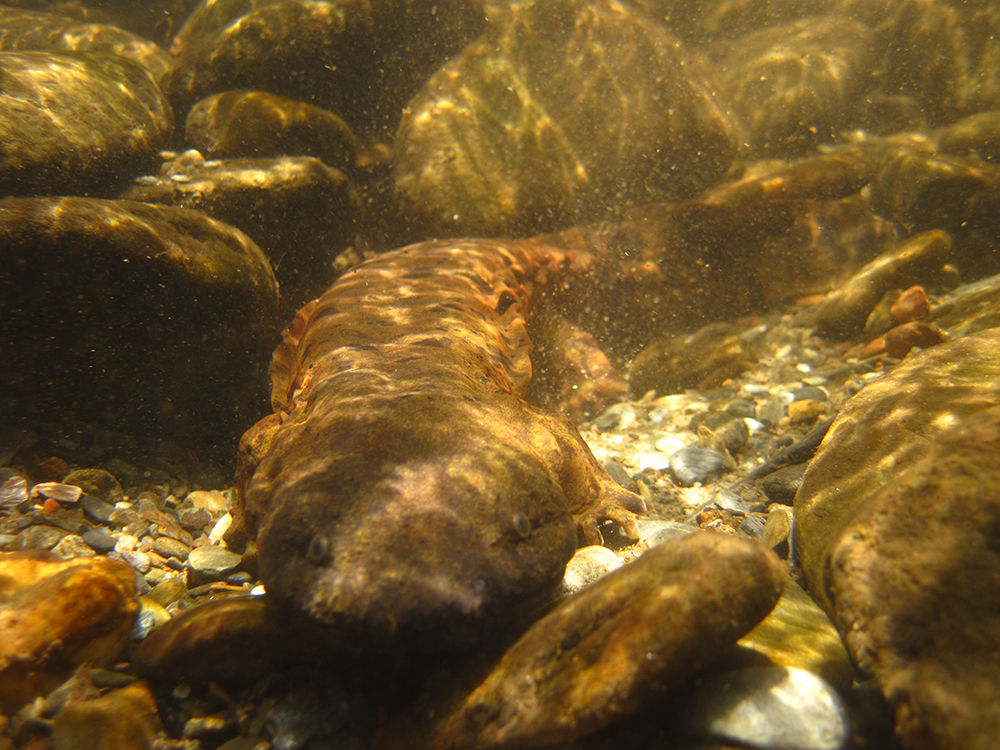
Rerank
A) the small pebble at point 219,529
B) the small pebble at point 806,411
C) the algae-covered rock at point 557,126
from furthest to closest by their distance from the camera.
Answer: the algae-covered rock at point 557,126 < the small pebble at point 806,411 < the small pebble at point 219,529

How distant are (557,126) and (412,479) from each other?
682cm

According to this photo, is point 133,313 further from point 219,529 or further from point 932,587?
point 932,587

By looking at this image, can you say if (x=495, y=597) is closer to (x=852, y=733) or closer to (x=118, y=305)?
(x=852, y=733)

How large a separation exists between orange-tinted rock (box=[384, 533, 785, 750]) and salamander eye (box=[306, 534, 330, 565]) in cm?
75

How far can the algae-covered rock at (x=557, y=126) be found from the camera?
6.84 metres

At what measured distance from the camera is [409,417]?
2.62 m

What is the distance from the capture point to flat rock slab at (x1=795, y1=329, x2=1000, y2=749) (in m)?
1.51

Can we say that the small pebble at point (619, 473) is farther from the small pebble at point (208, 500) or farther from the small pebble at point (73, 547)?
the small pebble at point (73, 547)

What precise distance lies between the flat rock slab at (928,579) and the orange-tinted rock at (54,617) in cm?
316

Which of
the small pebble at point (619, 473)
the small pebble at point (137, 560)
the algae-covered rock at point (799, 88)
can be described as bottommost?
the small pebble at point (619, 473)

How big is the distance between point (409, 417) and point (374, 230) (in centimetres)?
525

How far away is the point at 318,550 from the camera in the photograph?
1962mm

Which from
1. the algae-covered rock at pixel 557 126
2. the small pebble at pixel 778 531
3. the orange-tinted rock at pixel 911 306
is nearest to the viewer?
the small pebble at pixel 778 531

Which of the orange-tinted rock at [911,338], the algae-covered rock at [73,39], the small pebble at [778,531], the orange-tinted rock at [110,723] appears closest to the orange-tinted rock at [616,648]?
the orange-tinted rock at [110,723]
